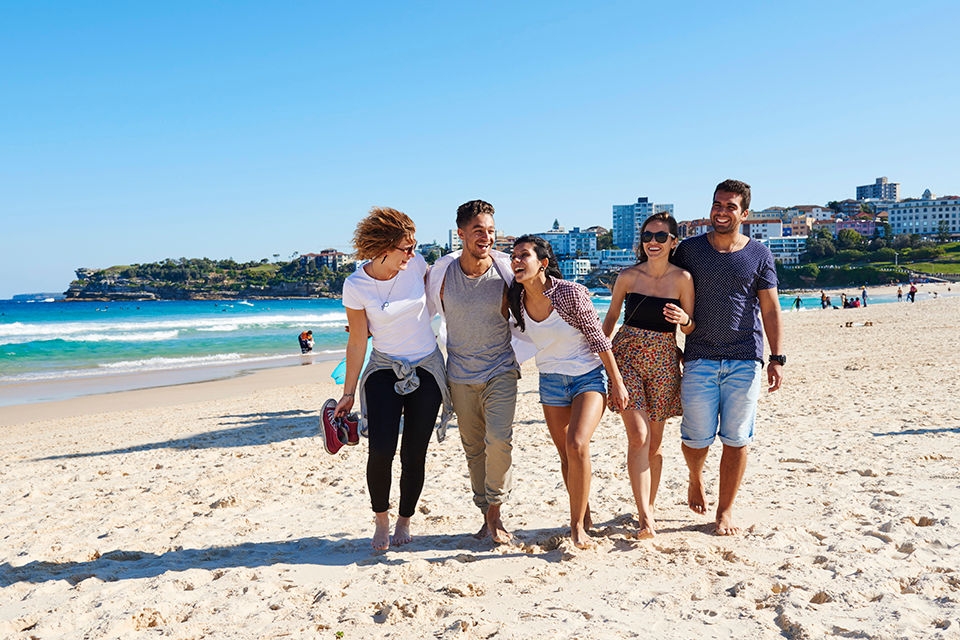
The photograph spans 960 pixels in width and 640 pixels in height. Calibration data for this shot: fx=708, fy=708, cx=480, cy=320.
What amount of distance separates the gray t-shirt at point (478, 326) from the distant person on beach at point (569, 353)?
0.11m

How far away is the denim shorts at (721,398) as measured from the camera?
13.4 ft

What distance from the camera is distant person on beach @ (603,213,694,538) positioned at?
4078 millimetres

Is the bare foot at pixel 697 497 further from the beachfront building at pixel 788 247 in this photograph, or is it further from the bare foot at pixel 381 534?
the beachfront building at pixel 788 247

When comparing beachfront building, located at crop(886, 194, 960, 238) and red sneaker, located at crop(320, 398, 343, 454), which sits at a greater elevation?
beachfront building, located at crop(886, 194, 960, 238)

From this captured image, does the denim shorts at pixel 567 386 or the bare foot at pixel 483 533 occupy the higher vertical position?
the denim shorts at pixel 567 386

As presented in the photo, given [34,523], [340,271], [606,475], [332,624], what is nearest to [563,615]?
[332,624]

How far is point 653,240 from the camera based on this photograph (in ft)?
13.3

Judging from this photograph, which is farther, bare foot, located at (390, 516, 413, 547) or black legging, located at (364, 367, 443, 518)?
bare foot, located at (390, 516, 413, 547)

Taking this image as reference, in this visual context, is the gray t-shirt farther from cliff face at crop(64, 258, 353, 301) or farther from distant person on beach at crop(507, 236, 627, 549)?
cliff face at crop(64, 258, 353, 301)

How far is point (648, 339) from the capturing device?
4.12m

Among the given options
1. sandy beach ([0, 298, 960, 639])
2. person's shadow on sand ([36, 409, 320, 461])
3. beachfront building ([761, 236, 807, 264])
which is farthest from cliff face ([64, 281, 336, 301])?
sandy beach ([0, 298, 960, 639])

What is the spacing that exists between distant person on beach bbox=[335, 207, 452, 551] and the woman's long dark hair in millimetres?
538

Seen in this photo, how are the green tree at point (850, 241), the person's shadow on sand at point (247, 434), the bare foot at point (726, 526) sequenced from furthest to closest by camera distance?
the green tree at point (850, 241) → the person's shadow on sand at point (247, 434) → the bare foot at point (726, 526)

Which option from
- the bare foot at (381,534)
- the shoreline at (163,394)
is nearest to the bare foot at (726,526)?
the bare foot at (381,534)
